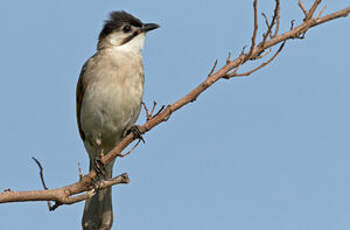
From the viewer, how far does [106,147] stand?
8.55m

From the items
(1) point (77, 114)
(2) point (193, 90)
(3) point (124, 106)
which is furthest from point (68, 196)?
(1) point (77, 114)

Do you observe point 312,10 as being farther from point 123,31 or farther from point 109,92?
point 123,31

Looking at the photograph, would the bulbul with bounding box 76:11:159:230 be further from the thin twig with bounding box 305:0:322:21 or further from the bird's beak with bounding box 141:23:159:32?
the thin twig with bounding box 305:0:322:21

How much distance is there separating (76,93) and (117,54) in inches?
36.9

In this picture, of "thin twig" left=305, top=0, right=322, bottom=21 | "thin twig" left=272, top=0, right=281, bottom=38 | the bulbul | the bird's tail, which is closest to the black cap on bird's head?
the bulbul

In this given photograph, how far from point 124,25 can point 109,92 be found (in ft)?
4.17

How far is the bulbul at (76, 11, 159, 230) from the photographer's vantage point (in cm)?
796

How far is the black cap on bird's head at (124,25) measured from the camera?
8.41 meters

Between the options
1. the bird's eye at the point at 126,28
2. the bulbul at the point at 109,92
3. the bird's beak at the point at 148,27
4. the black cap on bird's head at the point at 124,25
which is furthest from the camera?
the bird's eye at the point at 126,28

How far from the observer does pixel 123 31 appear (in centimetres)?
860

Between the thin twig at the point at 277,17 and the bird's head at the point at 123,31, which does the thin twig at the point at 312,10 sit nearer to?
the thin twig at the point at 277,17

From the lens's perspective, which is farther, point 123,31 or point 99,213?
point 123,31

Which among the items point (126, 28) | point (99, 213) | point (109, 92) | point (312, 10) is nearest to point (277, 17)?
point (312, 10)

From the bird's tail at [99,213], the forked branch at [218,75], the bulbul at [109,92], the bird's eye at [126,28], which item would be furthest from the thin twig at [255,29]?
the bird's tail at [99,213]
